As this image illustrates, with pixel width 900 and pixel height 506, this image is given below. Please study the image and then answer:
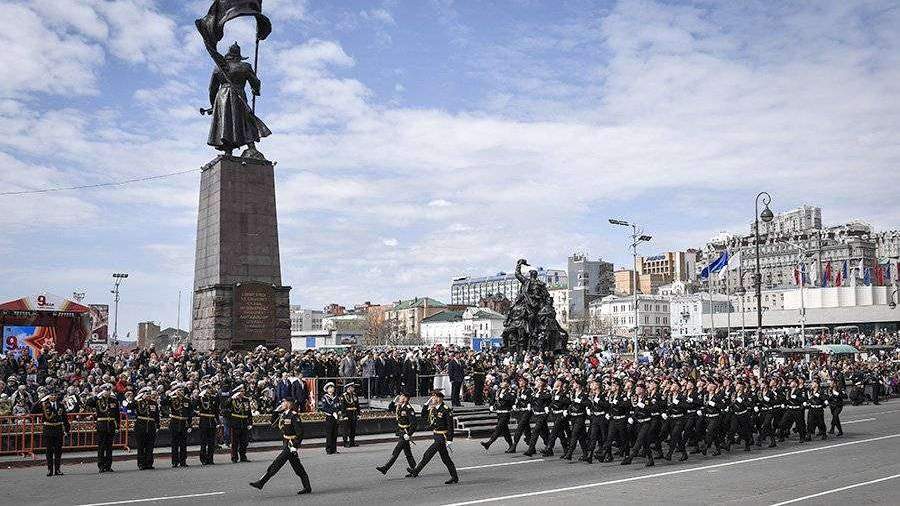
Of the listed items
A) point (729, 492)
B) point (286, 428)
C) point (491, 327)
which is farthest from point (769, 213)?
point (491, 327)

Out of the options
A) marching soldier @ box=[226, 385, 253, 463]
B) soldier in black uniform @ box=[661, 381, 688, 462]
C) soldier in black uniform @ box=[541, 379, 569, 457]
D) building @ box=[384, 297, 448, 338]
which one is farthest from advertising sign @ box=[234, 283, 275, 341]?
building @ box=[384, 297, 448, 338]

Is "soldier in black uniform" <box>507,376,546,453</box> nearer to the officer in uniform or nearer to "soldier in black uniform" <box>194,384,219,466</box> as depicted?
the officer in uniform

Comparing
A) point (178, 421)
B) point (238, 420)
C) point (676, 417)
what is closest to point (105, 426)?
point (178, 421)

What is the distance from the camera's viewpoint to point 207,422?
61.2 ft

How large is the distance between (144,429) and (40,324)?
2211 cm

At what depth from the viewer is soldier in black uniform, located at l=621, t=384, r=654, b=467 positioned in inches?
717

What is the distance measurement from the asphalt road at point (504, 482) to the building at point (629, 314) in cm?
13841

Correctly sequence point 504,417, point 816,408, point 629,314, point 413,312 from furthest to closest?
point 413,312 → point 629,314 → point 816,408 → point 504,417

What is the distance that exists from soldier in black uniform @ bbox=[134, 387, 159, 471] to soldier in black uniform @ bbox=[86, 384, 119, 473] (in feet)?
1.59

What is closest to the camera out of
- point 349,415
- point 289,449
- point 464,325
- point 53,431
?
point 289,449

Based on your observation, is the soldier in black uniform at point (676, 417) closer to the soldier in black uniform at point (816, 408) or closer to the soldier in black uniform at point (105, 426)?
the soldier in black uniform at point (816, 408)

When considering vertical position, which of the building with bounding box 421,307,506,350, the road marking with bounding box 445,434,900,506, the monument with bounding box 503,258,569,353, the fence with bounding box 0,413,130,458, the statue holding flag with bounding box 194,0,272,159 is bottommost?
the road marking with bounding box 445,434,900,506

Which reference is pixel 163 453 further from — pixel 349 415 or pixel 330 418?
pixel 349 415

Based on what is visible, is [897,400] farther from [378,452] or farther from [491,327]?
[491,327]
